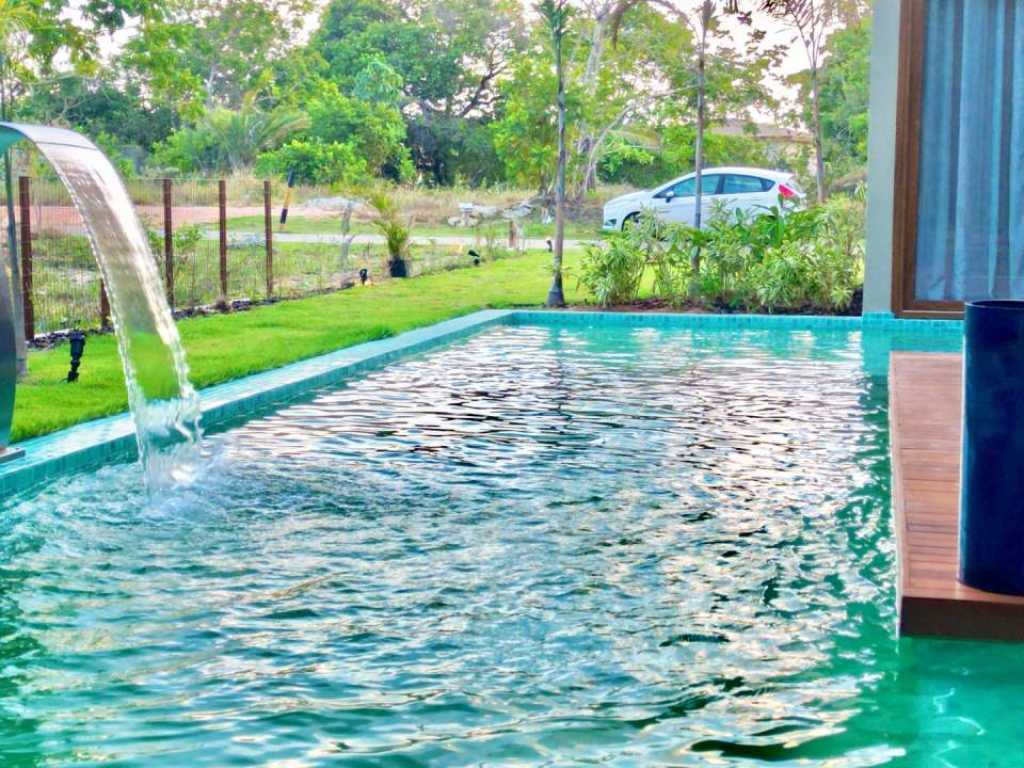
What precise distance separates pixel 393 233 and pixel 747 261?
5067 millimetres

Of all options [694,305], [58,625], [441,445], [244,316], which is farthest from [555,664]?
[694,305]

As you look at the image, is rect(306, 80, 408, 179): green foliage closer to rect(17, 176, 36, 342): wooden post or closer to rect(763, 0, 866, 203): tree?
rect(763, 0, 866, 203): tree

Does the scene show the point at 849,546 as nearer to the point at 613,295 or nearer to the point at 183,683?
the point at 183,683

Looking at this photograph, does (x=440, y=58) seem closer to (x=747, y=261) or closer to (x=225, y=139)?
(x=225, y=139)

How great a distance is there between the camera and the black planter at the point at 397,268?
17016 millimetres

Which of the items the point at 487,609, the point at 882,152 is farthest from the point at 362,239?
the point at 487,609

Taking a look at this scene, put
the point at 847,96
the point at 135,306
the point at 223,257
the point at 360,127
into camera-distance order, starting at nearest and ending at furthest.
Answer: the point at 135,306 → the point at 223,257 → the point at 847,96 → the point at 360,127

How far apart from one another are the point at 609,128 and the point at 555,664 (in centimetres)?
2571

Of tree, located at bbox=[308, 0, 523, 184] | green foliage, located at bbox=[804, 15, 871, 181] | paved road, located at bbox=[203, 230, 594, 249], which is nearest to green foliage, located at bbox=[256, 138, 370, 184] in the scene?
tree, located at bbox=[308, 0, 523, 184]

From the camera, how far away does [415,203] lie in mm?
26281

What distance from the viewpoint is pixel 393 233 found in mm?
16766

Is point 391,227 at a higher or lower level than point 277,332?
higher

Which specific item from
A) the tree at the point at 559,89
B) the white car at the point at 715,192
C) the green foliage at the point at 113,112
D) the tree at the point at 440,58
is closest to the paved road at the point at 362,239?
the white car at the point at 715,192

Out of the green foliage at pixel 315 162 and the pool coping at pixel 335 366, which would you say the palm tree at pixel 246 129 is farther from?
the pool coping at pixel 335 366
